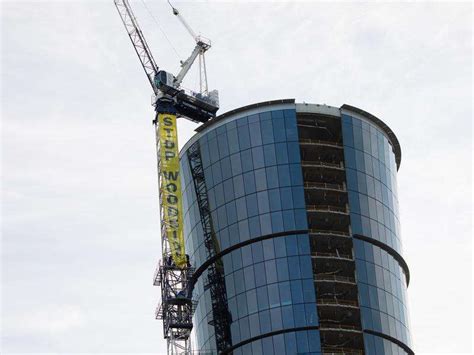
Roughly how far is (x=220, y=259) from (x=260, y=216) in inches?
348

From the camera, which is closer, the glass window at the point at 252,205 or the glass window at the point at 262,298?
the glass window at the point at 262,298

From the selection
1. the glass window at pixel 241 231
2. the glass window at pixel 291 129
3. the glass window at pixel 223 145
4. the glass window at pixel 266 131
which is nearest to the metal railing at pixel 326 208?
the glass window at pixel 241 231

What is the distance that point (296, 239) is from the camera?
7520 inches

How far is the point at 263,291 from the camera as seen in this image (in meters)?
189

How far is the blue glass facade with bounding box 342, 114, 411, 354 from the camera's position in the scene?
190m

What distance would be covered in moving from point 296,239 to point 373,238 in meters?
11.7

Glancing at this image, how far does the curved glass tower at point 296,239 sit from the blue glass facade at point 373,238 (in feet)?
0.60

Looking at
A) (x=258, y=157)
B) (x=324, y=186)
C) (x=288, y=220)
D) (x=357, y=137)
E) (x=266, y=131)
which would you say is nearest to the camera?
(x=288, y=220)

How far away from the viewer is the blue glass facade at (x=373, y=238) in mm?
190125

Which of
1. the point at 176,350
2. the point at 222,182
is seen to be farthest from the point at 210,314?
the point at 222,182

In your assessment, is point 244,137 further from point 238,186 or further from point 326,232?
point 326,232

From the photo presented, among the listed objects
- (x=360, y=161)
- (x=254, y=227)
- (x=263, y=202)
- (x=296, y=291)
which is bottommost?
(x=296, y=291)

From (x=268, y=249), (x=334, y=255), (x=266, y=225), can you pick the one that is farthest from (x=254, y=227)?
(x=334, y=255)

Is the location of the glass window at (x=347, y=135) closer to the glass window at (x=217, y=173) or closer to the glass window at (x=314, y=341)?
the glass window at (x=217, y=173)
